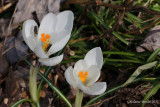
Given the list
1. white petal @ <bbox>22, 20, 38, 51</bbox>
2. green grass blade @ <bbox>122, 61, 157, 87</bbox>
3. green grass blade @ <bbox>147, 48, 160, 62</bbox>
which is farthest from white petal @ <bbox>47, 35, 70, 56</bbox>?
green grass blade @ <bbox>147, 48, 160, 62</bbox>

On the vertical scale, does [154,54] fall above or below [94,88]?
below

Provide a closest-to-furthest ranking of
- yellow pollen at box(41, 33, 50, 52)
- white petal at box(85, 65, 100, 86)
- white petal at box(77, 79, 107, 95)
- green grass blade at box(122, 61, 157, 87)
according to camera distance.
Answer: white petal at box(77, 79, 107, 95)
white petal at box(85, 65, 100, 86)
yellow pollen at box(41, 33, 50, 52)
green grass blade at box(122, 61, 157, 87)

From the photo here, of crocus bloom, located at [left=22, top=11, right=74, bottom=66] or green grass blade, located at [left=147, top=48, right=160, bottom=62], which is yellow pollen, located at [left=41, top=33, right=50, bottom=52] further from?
green grass blade, located at [left=147, top=48, right=160, bottom=62]

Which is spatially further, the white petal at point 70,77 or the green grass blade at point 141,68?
the green grass blade at point 141,68

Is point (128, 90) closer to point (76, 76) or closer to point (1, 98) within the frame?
point (76, 76)

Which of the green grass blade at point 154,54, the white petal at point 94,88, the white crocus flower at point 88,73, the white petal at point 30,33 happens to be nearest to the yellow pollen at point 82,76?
the white crocus flower at point 88,73

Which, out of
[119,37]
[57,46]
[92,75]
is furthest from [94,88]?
[119,37]

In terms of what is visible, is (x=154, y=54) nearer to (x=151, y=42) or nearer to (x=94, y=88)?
(x=151, y=42)

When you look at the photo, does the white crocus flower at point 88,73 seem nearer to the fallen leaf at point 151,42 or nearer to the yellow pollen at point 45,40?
the yellow pollen at point 45,40
